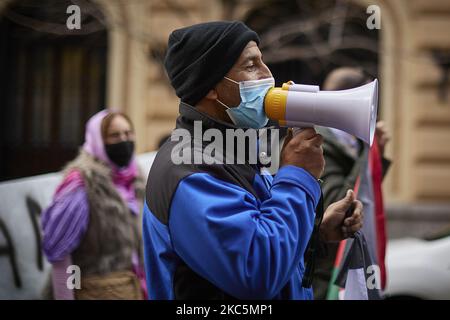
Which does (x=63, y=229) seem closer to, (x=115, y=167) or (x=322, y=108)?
(x=115, y=167)

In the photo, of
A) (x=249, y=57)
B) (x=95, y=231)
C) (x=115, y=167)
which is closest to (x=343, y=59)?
(x=115, y=167)

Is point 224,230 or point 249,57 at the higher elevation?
point 249,57

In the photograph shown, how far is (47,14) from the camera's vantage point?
7688mm

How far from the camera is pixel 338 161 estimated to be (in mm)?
3438

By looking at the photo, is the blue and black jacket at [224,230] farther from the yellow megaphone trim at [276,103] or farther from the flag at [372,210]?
the flag at [372,210]

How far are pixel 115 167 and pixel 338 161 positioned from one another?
4.30ft

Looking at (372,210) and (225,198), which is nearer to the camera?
(225,198)

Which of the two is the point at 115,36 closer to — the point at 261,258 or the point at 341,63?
the point at 341,63

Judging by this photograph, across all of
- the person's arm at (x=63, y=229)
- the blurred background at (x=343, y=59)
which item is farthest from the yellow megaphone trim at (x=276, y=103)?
the blurred background at (x=343, y=59)

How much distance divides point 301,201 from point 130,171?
239 centimetres
